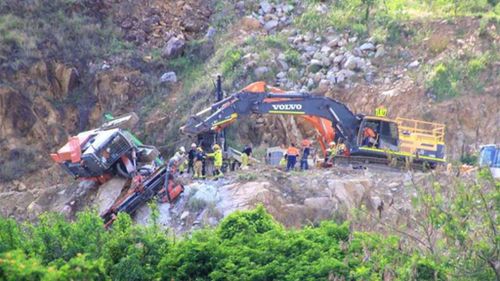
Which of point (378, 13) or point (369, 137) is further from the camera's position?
point (378, 13)

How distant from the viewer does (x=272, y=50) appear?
42219mm

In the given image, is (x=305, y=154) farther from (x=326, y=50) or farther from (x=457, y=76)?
(x=326, y=50)

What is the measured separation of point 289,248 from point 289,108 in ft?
39.1

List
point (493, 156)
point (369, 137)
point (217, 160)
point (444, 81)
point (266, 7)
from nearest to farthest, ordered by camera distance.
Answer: point (217, 160), point (493, 156), point (369, 137), point (444, 81), point (266, 7)

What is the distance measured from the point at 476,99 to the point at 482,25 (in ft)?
12.2

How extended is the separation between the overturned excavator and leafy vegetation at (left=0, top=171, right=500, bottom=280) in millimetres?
6866

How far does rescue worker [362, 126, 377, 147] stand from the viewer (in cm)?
3403

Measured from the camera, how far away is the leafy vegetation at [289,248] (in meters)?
19.7

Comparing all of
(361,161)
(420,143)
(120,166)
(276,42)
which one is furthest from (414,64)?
(120,166)

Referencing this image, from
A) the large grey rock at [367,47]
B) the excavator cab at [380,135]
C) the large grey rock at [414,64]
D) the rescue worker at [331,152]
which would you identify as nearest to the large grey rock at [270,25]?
the large grey rock at [367,47]

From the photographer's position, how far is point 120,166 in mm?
32062

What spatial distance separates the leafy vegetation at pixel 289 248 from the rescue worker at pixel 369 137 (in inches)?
400

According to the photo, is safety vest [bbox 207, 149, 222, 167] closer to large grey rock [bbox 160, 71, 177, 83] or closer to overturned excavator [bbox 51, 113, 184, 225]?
overturned excavator [bbox 51, 113, 184, 225]

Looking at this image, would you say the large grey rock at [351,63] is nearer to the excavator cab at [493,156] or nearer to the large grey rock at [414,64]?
the large grey rock at [414,64]
